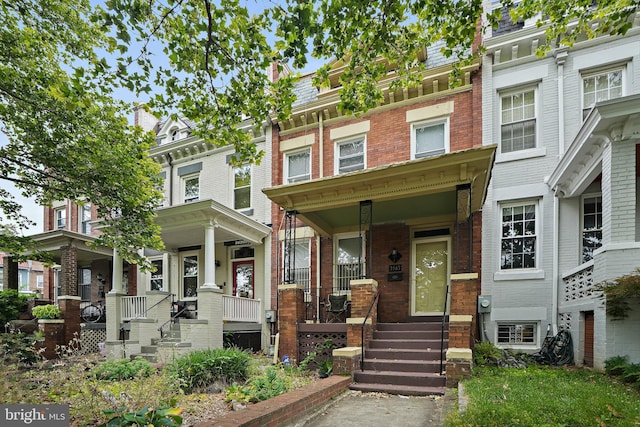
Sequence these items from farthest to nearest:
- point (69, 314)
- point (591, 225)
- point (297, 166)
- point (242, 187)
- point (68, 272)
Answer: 1. point (242, 187)
2. point (68, 272)
3. point (297, 166)
4. point (69, 314)
5. point (591, 225)

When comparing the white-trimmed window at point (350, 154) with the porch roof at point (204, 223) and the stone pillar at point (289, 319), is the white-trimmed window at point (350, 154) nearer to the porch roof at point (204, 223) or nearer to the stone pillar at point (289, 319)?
the porch roof at point (204, 223)

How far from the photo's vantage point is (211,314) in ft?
32.0

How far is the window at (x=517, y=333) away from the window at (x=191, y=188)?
1082 cm

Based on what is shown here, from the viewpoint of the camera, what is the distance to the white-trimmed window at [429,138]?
10.4 m

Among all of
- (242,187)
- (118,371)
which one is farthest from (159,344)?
(242,187)

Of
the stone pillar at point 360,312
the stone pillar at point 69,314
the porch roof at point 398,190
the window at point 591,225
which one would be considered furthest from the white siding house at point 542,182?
the stone pillar at point 69,314

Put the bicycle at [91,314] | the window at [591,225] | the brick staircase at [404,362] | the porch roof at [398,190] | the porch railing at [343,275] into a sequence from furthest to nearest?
the bicycle at [91,314] < the porch railing at [343,275] < the window at [591,225] < the porch roof at [398,190] < the brick staircase at [404,362]

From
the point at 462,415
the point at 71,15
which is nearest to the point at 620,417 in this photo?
the point at 462,415

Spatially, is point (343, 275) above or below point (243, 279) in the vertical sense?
above

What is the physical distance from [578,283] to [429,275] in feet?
11.1

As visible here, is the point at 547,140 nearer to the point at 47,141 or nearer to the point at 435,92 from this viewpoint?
the point at 435,92

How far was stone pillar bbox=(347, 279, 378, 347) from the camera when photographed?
7.59 meters

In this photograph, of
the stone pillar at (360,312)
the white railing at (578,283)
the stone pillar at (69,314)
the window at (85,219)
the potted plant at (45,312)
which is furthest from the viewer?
the window at (85,219)

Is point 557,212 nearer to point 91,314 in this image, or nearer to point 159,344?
point 159,344
